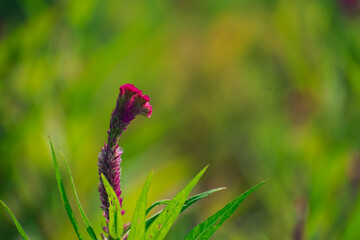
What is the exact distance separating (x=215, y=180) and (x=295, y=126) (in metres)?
0.24

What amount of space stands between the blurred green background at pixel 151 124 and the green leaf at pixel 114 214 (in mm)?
325

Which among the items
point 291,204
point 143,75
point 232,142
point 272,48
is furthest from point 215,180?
point 272,48

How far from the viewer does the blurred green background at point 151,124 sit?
32.0 inches

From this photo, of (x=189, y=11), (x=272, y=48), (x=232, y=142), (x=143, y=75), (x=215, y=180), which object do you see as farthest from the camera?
(x=189, y=11)

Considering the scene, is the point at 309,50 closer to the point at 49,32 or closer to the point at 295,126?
the point at 295,126

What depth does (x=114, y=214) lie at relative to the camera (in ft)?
1.01

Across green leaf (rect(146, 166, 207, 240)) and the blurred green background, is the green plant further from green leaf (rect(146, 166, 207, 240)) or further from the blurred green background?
the blurred green background

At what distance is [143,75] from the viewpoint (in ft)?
3.44

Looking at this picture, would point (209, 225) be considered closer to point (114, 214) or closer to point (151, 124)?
point (114, 214)

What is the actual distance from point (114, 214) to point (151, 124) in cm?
70

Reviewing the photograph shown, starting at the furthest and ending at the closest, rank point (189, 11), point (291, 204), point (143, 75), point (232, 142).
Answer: point (189, 11) < point (232, 142) < point (143, 75) < point (291, 204)

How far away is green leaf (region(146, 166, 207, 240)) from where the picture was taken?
303 millimetres

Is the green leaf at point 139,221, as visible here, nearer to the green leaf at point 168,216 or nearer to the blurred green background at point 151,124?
the green leaf at point 168,216

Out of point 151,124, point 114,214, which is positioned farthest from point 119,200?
point 151,124
